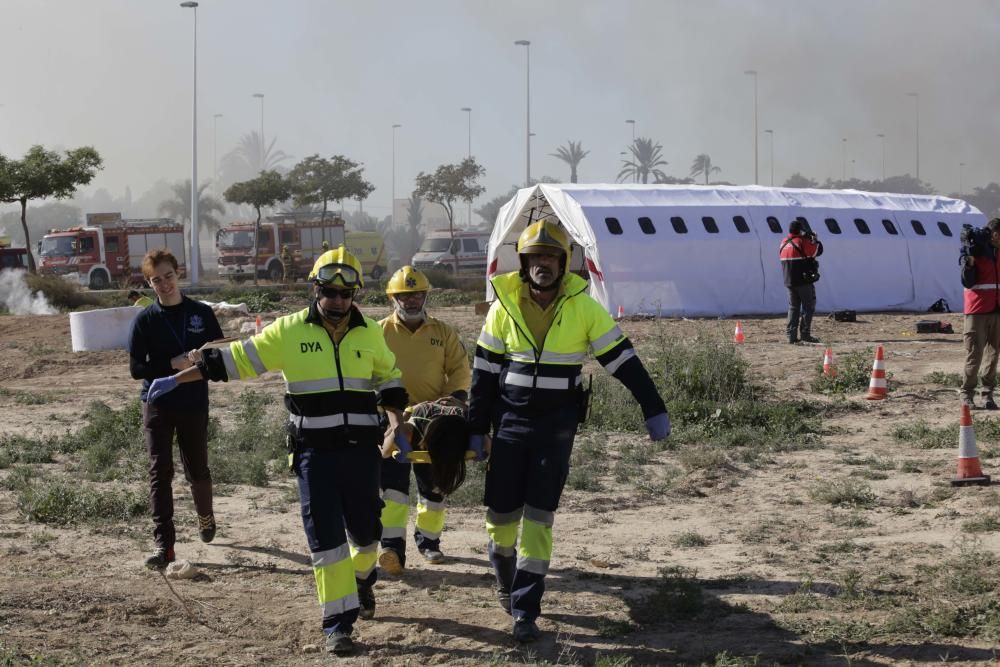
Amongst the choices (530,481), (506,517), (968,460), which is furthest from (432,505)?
(968,460)

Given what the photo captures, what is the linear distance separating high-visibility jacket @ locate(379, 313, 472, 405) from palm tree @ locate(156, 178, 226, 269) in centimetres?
7967

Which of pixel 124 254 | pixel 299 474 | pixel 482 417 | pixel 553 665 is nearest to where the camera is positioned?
pixel 553 665

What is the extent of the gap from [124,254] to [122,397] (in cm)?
2834

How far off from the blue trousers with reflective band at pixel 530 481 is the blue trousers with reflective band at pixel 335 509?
2.16 feet

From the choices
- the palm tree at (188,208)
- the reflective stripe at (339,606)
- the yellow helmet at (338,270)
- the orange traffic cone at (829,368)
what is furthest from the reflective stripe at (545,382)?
the palm tree at (188,208)

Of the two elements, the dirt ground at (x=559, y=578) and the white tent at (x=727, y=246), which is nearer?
the dirt ground at (x=559, y=578)

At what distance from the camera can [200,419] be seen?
312 inches

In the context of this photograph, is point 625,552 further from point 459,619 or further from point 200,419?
point 200,419

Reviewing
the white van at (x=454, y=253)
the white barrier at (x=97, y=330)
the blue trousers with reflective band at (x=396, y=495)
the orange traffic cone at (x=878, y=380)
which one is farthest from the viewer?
the white van at (x=454, y=253)

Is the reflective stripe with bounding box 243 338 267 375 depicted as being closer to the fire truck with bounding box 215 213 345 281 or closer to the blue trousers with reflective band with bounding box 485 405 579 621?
the blue trousers with reflective band with bounding box 485 405 579 621

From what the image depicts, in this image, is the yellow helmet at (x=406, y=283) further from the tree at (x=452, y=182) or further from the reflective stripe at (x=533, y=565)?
the tree at (x=452, y=182)

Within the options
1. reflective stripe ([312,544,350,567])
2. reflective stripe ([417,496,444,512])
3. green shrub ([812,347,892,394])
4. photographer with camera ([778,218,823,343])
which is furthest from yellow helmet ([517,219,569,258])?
photographer with camera ([778,218,823,343])

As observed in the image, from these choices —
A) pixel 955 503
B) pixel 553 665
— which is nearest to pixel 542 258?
pixel 553 665

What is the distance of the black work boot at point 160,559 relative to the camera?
25.4 ft
